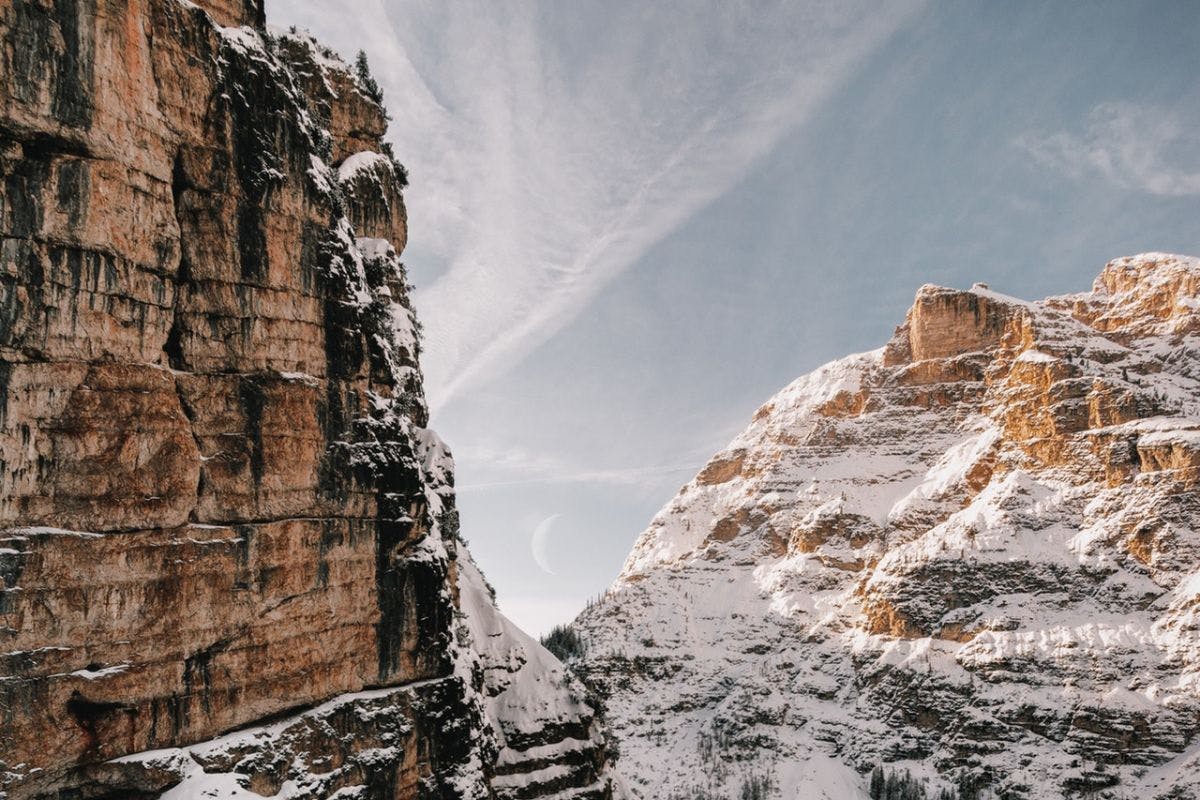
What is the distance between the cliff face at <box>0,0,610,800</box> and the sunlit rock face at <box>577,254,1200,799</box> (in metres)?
110

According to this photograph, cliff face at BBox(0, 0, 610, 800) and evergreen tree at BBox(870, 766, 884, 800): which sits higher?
cliff face at BBox(0, 0, 610, 800)

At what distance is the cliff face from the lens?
1966 cm

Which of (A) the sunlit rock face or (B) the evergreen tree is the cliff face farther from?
(B) the evergreen tree

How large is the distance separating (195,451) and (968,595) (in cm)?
14851

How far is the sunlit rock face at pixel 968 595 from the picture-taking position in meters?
118

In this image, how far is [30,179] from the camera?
19.6 m

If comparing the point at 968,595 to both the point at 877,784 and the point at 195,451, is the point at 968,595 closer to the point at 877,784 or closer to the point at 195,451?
the point at 877,784

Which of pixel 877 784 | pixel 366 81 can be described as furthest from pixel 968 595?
pixel 366 81

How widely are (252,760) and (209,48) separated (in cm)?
2305

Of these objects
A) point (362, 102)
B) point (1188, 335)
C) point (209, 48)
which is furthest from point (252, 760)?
point (1188, 335)

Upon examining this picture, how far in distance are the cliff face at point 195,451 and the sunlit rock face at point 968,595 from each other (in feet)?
362

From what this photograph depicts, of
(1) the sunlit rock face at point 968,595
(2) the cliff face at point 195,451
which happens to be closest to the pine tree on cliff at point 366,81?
(2) the cliff face at point 195,451

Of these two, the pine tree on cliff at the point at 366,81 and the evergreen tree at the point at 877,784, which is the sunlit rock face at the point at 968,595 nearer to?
the evergreen tree at the point at 877,784

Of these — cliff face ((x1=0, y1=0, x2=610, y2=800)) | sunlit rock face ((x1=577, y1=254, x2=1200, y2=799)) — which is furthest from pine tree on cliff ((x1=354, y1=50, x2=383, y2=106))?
sunlit rock face ((x1=577, y1=254, x2=1200, y2=799))
